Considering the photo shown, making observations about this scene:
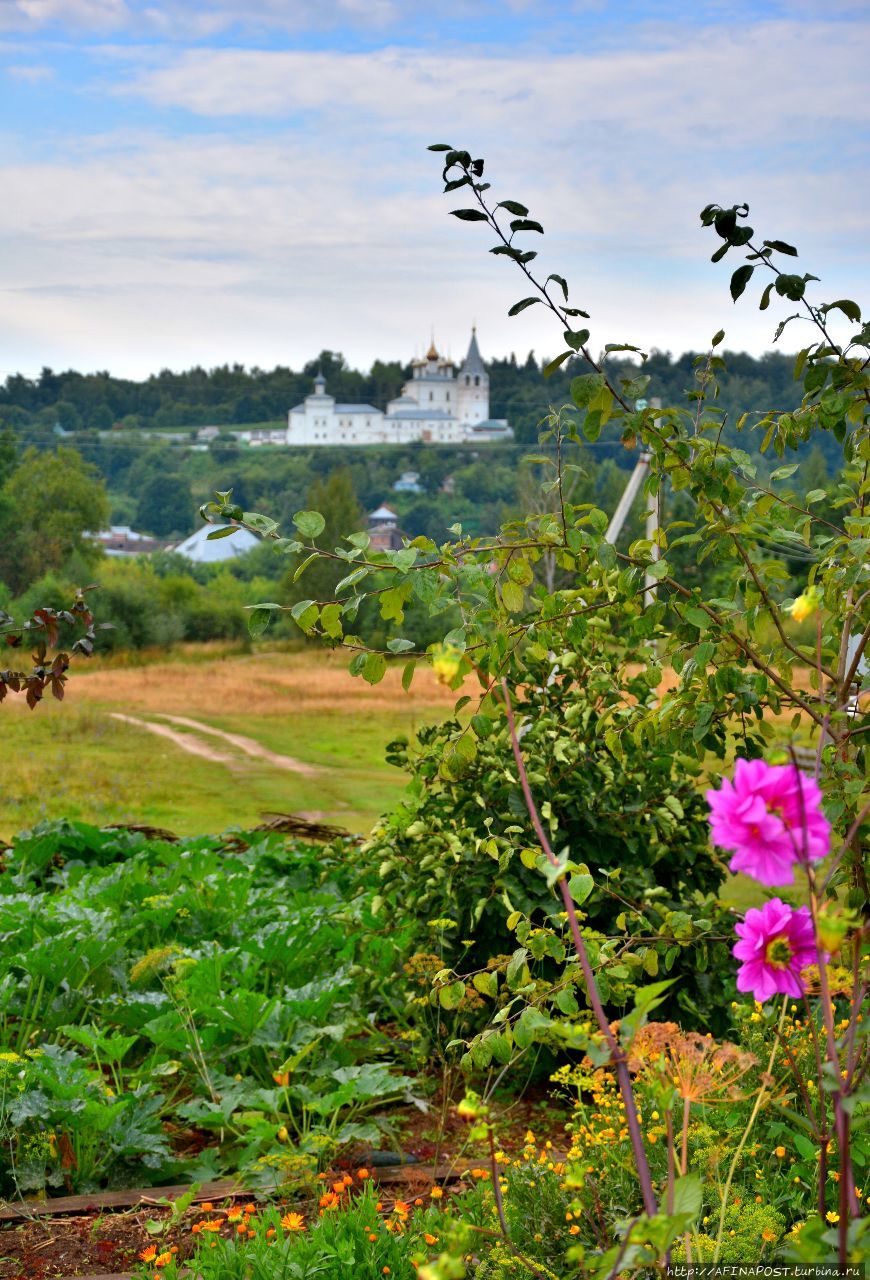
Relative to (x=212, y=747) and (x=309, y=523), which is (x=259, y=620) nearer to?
(x=309, y=523)

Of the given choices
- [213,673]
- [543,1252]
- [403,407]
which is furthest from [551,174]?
[403,407]

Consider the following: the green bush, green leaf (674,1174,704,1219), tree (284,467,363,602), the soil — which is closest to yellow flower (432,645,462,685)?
green leaf (674,1174,704,1219)

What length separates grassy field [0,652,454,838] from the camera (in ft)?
21.4

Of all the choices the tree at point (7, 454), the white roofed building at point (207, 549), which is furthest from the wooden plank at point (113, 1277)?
the tree at point (7, 454)

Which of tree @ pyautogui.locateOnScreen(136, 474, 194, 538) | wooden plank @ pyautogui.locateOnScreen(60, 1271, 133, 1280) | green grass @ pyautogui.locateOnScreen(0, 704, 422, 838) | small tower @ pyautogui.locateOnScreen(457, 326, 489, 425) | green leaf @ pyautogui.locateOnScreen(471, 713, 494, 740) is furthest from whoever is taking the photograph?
small tower @ pyautogui.locateOnScreen(457, 326, 489, 425)

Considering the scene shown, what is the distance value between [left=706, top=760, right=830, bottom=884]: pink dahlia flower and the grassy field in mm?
5647

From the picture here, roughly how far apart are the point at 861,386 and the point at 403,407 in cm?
2521

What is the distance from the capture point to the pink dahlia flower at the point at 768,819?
0.85m

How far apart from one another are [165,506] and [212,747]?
9.44 metres

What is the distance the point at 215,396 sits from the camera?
1883 centimetres

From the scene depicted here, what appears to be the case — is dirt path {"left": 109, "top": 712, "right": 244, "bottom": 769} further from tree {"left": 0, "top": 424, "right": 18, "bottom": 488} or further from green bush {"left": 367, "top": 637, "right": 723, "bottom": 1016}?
tree {"left": 0, "top": 424, "right": 18, "bottom": 488}

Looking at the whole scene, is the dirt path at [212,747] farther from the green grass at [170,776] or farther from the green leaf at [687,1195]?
the green leaf at [687,1195]

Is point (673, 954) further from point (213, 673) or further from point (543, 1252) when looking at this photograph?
point (213, 673)

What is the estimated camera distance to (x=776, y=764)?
83 centimetres
